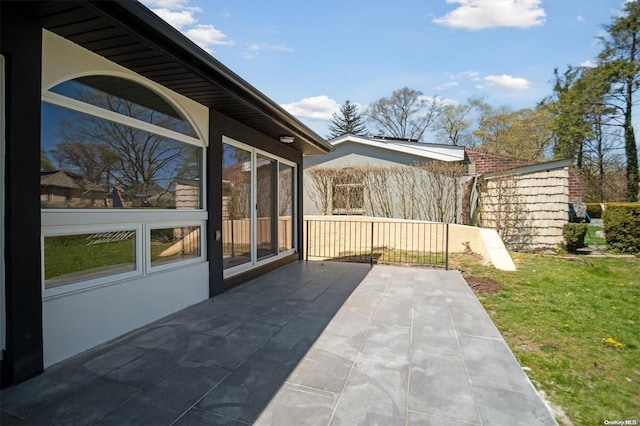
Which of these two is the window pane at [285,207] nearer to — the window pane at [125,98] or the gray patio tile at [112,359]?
the window pane at [125,98]

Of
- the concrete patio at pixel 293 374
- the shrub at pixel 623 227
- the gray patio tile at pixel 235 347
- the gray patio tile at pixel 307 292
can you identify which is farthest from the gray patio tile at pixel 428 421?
the shrub at pixel 623 227

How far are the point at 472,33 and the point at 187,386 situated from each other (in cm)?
1076

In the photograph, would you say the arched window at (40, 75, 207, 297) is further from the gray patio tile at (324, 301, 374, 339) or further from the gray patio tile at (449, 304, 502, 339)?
the gray patio tile at (449, 304, 502, 339)

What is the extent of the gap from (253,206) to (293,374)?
364cm

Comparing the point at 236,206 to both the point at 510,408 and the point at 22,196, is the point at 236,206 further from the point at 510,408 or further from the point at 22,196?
the point at 510,408

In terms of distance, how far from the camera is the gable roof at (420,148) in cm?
1170

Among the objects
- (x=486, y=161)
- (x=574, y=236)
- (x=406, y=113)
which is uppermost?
(x=406, y=113)

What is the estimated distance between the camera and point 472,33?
9438 millimetres

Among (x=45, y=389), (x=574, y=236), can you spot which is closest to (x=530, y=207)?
(x=574, y=236)

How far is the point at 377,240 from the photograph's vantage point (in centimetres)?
1007

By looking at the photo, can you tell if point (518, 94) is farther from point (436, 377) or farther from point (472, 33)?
point (436, 377)

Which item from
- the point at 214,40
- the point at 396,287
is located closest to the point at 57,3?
the point at 396,287

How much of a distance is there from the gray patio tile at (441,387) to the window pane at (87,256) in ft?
9.38

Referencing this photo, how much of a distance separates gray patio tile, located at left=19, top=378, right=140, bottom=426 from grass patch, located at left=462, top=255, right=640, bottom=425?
9.36 feet
